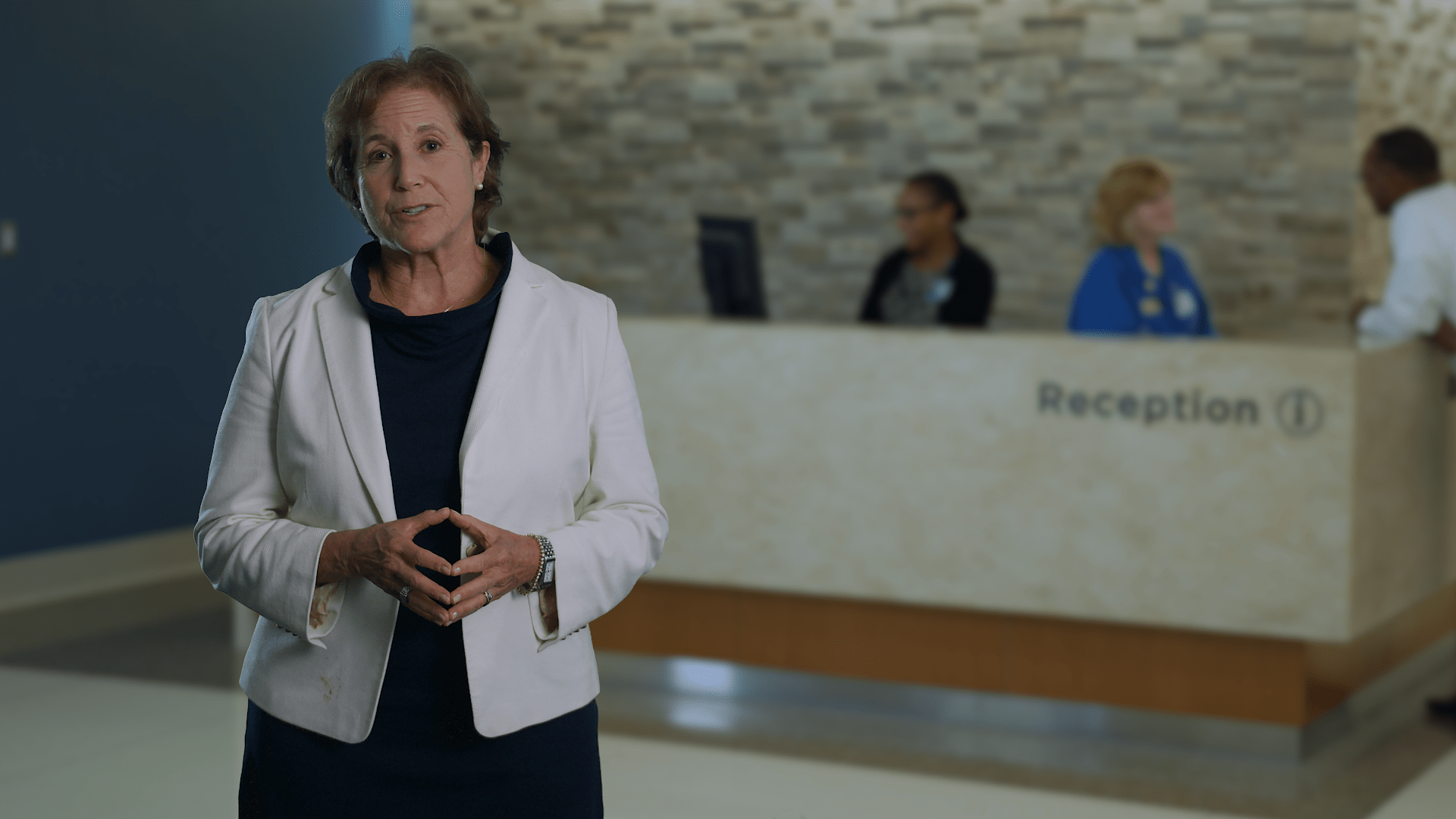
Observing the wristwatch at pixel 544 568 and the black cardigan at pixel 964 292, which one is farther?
the black cardigan at pixel 964 292

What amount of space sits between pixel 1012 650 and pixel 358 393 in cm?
319

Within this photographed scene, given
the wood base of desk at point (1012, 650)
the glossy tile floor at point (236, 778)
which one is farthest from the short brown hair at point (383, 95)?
the wood base of desk at point (1012, 650)

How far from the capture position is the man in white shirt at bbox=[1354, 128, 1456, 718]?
4422 mm

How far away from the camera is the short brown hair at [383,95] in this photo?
1.49 meters

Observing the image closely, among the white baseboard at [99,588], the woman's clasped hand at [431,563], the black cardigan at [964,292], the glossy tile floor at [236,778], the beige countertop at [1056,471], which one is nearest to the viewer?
the woman's clasped hand at [431,563]

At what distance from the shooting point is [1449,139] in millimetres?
7086

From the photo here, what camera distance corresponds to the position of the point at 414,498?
4.85ft

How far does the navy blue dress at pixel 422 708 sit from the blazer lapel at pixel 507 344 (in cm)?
2

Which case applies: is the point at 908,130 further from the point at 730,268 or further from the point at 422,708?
Result: the point at 422,708

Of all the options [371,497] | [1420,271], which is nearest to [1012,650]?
[1420,271]

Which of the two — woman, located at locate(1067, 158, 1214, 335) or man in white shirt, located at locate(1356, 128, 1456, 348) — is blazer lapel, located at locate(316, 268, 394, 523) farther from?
man in white shirt, located at locate(1356, 128, 1456, 348)

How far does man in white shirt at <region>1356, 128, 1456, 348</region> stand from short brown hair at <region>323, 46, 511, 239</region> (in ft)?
11.5

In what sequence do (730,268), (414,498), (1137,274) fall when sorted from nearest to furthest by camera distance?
1. (414,498)
2. (1137,274)
3. (730,268)

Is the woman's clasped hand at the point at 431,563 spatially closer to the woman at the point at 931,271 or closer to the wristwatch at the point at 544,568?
the wristwatch at the point at 544,568
